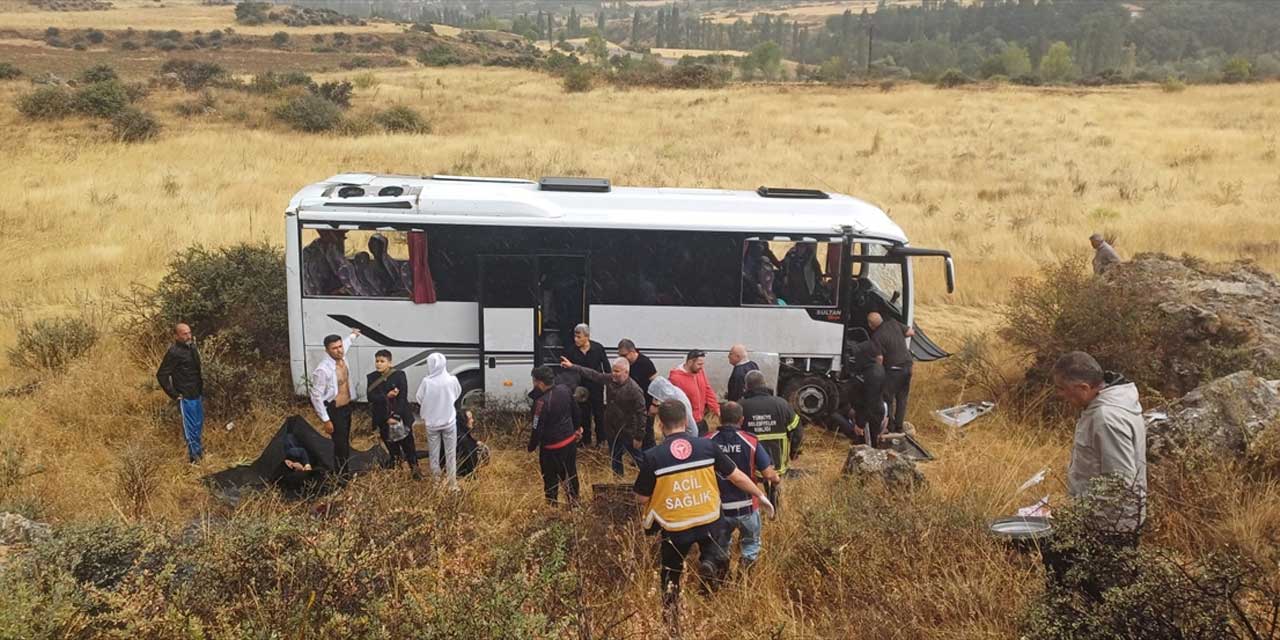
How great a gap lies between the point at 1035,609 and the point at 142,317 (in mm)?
11758

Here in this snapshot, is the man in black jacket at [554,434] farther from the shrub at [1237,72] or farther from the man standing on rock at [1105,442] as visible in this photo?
the shrub at [1237,72]

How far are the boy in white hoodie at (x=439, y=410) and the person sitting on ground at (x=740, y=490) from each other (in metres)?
2.80

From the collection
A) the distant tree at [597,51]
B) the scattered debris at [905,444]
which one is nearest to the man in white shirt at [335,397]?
the scattered debris at [905,444]

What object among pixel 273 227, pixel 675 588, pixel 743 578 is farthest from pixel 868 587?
pixel 273 227

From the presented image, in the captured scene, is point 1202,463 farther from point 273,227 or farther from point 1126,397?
point 273,227

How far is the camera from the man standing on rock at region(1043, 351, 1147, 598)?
16.6ft

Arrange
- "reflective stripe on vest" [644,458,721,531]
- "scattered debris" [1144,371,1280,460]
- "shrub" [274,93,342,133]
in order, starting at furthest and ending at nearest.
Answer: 1. "shrub" [274,93,342,133]
2. "scattered debris" [1144,371,1280,460]
3. "reflective stripe on vest" [644,458,721,531]

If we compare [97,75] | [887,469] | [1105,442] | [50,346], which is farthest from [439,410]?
[97,75]

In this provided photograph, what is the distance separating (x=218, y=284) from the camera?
11.4m

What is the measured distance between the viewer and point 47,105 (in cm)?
3052

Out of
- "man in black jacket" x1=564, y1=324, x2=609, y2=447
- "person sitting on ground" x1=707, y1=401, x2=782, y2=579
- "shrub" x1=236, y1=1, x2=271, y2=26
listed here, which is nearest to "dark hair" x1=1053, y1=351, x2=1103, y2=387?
"person sitting on ground" x1=707, y1=401, x2=782, y2=579

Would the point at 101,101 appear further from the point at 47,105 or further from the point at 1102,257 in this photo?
the point at 1102,257

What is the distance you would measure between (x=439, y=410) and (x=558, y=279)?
8.32ft

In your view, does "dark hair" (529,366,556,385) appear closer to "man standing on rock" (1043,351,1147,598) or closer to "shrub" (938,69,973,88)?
"man standing on rock" (1043,351,1147,598)
